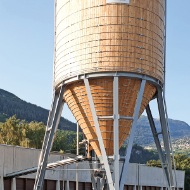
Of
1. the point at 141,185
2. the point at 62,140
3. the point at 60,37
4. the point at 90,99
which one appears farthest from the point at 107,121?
the point at 62,140

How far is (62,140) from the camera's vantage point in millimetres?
84375

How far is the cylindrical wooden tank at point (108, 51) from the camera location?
1903 cm

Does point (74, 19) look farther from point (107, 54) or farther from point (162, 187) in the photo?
point (162, 187)

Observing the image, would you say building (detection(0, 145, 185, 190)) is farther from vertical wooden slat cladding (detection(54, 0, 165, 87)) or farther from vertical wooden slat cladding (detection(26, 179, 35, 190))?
vertical wooden slat cladding (detection(54, 0, 165, 87))

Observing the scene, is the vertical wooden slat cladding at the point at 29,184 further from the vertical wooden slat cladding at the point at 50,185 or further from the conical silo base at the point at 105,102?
the conical silo base at the point at 105,102

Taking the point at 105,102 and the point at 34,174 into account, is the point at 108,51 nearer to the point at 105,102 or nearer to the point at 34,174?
the point at 105,102

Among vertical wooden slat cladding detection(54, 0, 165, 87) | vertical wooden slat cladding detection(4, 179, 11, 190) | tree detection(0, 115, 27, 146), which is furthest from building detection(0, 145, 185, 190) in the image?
tree detection(0, 115, 27, 146)

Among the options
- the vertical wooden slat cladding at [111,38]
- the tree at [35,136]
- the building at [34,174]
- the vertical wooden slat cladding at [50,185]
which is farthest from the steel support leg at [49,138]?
the tree at [35,136]

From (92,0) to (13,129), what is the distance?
1860 inches

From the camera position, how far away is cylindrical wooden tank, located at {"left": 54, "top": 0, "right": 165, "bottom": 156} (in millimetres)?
19031

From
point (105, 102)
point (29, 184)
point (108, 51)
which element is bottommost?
point (29, 184)

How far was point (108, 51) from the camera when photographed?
1898cm

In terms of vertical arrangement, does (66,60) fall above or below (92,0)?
below

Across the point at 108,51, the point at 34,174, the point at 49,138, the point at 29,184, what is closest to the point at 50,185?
the point at 34,174
